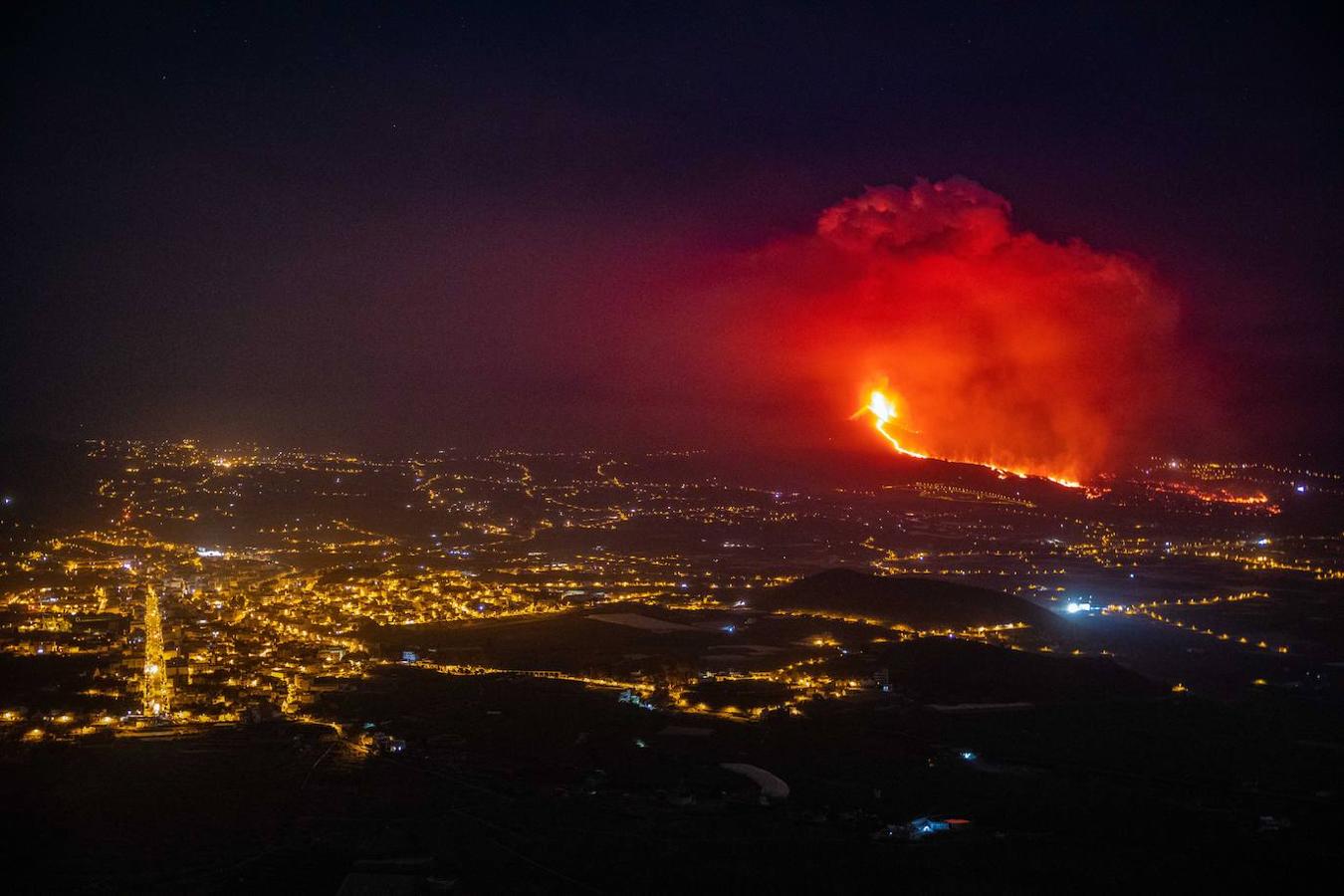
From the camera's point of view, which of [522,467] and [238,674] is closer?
[238,674]

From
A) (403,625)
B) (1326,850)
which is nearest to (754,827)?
(1326,850)

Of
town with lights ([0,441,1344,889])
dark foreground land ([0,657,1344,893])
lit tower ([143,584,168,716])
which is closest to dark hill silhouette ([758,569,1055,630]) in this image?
town with lights ([0,441,1344,889])

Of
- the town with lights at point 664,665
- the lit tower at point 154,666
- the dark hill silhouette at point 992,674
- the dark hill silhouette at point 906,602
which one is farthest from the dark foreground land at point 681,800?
the dark hill silhouette at point 906,602

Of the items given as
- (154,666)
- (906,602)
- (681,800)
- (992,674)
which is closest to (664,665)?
(992,674)

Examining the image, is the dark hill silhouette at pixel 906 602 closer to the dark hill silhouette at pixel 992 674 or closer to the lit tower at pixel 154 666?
the dark hill silhouette at pixel 992 674

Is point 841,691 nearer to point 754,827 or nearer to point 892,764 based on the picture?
point 892,764

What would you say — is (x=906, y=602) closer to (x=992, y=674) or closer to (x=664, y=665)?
(x=992, y=674)
